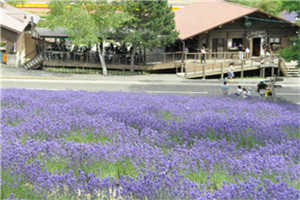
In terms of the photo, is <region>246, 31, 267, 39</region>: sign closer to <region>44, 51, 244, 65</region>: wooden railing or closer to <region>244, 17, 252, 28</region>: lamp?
<region>244, 17, 252, 28</region>: lamp

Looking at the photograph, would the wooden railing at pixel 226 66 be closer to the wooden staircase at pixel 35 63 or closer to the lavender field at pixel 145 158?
the wooden staircase at pixel 35 63

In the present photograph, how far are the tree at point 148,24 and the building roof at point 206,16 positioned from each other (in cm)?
346

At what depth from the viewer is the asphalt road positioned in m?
22.8

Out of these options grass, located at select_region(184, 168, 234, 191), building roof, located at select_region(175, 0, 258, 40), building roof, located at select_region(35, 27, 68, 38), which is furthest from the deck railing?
grass, located at select_region(184, 168, 234, 191)

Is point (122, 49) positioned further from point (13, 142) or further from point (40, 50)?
point (13, 142)

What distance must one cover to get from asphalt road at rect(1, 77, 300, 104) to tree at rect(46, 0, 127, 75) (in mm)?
4668

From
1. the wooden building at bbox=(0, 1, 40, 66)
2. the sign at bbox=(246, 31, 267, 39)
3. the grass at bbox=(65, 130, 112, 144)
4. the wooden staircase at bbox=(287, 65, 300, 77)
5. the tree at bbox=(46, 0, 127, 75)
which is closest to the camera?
the grass at bbox=(65, 130, 112, 144)

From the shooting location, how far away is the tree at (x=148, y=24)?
2948 centimetres

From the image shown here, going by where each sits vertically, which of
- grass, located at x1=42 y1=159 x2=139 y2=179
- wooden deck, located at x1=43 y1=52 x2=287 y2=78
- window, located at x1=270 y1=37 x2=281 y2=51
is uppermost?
window, located at x1=270 y1=37 x2=281 y2=51

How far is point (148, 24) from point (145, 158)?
2482 centimetres

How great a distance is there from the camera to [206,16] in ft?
130

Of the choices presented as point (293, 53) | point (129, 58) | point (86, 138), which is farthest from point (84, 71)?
point (86, 138)

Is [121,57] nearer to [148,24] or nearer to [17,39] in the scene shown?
[148,24]

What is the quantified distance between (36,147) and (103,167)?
1.15 m
